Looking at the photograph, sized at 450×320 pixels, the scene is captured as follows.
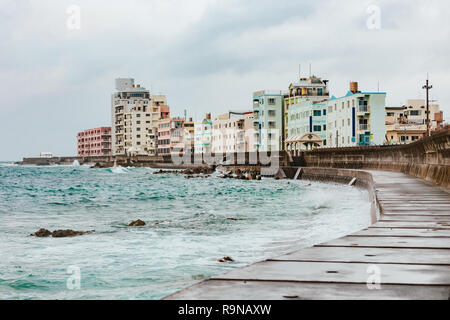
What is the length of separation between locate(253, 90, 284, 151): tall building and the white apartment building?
5733 centimetres

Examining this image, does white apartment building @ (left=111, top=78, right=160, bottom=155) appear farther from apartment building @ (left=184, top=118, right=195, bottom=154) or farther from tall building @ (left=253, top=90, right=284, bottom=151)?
tall building @ (left=253, top=90, right=284, bottom=151)

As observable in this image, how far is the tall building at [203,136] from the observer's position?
132 metres

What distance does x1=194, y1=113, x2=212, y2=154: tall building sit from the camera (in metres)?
132

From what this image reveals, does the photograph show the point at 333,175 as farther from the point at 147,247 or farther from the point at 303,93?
the point at 303,93

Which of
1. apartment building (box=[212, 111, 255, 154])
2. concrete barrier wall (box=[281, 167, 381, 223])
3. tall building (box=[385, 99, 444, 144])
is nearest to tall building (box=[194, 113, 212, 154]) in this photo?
apartment building (box=[212, 111, 255, 154])

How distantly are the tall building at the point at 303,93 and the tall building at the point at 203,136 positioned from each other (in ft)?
97.9

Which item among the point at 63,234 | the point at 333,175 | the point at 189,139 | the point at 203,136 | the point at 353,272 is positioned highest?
the point at 203,136

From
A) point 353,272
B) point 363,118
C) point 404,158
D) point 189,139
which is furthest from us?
point 189,139

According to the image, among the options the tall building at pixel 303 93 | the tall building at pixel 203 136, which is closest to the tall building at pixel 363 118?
the tall building at pixel 303 93

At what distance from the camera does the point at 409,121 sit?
93688 millimetres

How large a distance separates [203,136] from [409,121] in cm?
5458

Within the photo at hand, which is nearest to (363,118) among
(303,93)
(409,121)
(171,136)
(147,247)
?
(409,121)
